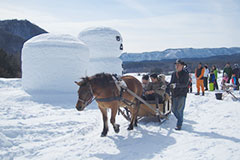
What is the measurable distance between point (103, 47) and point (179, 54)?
414 feet

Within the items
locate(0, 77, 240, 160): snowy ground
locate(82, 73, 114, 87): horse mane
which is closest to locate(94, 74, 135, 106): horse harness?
locate(82, 73, 114, 87): horse mane

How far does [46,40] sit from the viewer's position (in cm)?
996

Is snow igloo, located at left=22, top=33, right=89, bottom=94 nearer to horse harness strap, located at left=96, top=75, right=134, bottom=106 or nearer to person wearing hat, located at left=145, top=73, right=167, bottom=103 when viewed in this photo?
Answer: person wearing hat, located at left=145, top=73, right=167, bottom=103

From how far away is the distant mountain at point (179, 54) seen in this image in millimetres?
134250

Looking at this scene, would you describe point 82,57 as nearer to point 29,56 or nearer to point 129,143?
point 29,56

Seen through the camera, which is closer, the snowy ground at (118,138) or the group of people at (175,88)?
the snowy ground at (118,138)

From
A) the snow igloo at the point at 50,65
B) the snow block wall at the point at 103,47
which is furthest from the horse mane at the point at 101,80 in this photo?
the snow block wall at the point at 103,47

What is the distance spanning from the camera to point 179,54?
134000 mm

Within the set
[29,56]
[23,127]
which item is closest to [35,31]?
[29,56]

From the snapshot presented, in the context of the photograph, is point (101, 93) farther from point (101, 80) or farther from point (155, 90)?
point (155, 90)

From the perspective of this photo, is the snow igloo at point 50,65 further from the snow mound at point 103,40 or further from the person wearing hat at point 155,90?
the person wearing hat at point 155,90

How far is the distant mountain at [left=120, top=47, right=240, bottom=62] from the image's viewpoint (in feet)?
440

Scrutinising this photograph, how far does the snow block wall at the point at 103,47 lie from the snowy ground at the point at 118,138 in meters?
7.91

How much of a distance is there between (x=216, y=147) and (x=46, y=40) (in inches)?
341
